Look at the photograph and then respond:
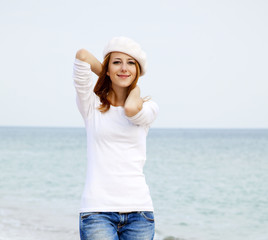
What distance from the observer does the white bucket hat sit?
2.71m

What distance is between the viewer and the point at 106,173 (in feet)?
8.70

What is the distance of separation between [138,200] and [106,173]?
24 centimetres

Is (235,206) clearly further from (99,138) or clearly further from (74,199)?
(99,138)

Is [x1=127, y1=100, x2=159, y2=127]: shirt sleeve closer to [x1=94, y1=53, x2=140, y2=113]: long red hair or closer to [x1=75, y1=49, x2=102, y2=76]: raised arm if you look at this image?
[x1=94, y1=53, x2=140, y2=113]: long red hair

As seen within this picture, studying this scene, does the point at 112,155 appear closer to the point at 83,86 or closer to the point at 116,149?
the point at 116,149

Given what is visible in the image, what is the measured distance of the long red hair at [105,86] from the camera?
276 centimetres

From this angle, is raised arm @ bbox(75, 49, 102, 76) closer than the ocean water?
Yes

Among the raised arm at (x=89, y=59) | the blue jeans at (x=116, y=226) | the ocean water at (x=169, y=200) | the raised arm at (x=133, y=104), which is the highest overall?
the raised arm at (x=89, y=59)

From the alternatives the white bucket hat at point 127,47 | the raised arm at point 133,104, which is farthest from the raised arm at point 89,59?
the raised arm at point 133,104

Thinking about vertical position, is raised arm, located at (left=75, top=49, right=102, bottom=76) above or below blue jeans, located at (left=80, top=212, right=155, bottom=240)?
above

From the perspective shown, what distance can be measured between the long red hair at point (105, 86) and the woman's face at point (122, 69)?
0.11 feet

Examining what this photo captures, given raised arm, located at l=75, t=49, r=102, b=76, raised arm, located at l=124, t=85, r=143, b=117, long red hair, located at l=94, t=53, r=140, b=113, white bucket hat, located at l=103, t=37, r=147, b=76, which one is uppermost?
white bucket hat, located at l=103, t=37, r=147, b=76

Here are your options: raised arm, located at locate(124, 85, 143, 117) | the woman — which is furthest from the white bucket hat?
raised arm, located at locate(124, 85, 143, 117)

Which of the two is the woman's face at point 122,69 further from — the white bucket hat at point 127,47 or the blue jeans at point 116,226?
the blue jeans at point 116,226
